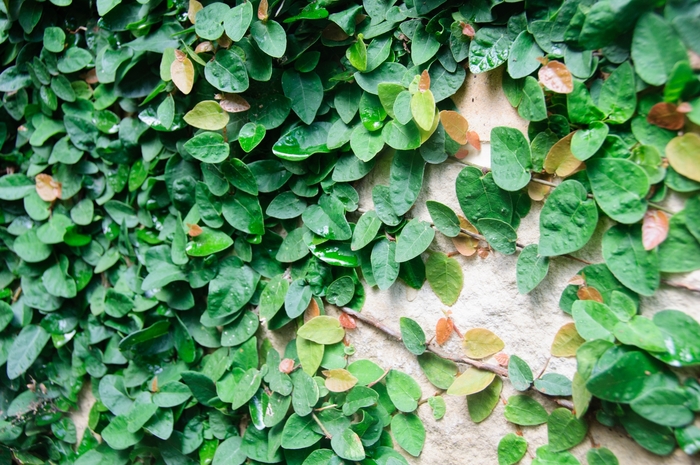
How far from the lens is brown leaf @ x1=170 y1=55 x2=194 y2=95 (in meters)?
0.94

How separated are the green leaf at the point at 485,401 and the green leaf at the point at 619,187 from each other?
13.9 inches

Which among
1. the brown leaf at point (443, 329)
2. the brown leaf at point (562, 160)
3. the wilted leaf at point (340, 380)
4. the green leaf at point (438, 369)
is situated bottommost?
the wilted leaf at point (340, 380)

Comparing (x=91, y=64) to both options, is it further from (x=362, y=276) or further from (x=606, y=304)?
(x=606, y=304)

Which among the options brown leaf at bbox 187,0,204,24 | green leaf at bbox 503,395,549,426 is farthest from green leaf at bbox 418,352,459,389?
brown leaf at bbox 187,0,204,24

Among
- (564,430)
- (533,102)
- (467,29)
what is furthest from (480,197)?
(564,430)

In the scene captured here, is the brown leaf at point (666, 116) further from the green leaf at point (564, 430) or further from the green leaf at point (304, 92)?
the green leaf at point (304, 92)

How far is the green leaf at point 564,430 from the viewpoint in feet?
2.44

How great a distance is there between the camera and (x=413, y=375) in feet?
3.05

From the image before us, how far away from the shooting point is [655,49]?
2.10 ft

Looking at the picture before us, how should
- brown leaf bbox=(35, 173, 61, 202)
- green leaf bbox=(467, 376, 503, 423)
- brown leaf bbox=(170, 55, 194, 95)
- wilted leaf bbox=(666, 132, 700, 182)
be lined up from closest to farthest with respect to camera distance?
wilted leaf bbox=(666, 132, 700, 182), green leaf bbox=(467, 376, 503, 423), brown leaf bbox=(170, 55, 194, 95), brown leaf bbox=(35, 173, 61, 202)

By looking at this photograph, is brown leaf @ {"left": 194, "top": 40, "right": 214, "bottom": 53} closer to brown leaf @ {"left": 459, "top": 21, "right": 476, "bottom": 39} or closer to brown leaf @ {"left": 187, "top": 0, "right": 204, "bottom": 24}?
brown leaf @ {"left": 187, "top": 0, "right": 204, "bottom": 24}

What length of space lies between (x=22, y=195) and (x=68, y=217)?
0.50 feet

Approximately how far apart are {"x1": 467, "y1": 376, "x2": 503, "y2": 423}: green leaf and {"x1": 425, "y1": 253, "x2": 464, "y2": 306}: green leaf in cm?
16

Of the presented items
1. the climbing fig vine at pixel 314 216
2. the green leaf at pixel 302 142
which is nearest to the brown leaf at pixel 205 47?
the climbing fig vine at pixel 314 216
